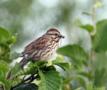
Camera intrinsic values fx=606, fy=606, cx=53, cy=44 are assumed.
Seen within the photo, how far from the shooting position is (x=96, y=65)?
5.09 meters

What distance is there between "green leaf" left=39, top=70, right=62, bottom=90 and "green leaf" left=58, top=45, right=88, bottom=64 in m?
1.13

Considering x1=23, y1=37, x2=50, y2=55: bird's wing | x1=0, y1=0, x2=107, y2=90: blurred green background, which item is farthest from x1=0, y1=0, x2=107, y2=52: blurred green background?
x1=23, y1=37, x2=50, y2=55: bird's wing

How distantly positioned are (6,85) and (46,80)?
0.81ft

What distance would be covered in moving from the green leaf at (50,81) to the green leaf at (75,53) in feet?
3.70

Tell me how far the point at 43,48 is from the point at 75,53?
692mm

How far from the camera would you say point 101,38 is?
194 inches

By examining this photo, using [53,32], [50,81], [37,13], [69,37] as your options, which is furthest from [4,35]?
[37,13]

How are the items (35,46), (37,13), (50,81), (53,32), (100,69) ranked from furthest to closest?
1. (37,13)
2. (100,69)
3. (53,32)
4. (35,46)
5. (50,81)

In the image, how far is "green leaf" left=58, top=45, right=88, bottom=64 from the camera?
4906 millimetres

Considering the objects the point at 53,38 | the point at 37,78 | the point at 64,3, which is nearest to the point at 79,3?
the point at 64,3

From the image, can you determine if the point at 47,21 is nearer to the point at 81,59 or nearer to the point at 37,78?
the point at 81,59

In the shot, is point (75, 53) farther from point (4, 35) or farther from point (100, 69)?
point (4, 35)

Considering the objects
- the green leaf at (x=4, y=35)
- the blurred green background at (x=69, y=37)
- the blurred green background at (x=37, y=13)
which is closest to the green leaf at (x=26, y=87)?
the blurred green background at (x=69, y=37)

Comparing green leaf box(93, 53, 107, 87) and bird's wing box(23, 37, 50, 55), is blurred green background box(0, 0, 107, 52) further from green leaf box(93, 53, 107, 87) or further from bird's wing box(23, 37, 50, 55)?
bird's wing box(23, 37, 50, 55)
